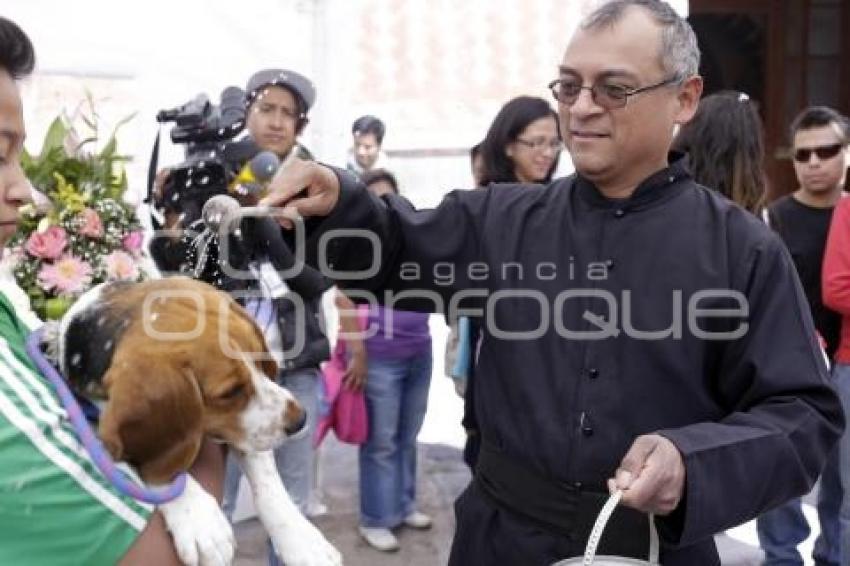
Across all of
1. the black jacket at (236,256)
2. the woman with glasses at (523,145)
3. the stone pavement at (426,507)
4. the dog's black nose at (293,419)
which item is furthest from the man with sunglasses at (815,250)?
the dog's black nose at (293,419)

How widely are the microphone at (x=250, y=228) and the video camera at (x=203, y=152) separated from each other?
1261 millimetres

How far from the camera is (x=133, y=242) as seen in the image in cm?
265

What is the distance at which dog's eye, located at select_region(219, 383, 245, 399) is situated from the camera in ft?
5.06

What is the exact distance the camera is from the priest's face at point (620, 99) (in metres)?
1.97

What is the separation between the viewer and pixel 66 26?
6.35m

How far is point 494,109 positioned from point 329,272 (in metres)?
5.84

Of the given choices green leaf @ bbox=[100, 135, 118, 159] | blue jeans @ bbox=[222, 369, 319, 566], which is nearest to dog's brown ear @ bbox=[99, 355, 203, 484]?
green leaf @ bbox=[100, 135, 118, 159]

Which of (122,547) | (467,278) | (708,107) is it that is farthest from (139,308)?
(708,107)

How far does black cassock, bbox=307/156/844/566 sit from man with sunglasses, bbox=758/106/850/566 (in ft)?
8.50

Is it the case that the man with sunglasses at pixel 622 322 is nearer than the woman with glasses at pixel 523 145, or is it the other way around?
the man with sunglasses at pixel 622 322

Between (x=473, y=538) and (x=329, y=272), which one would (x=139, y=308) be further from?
(x=473, y=538)

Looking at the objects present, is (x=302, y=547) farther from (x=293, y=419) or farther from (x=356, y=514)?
(x=356, y=514)

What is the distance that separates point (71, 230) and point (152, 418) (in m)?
1.31

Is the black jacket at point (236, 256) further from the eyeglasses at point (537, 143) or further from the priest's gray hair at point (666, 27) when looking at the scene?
the eyeglasses at point (537, 143)
